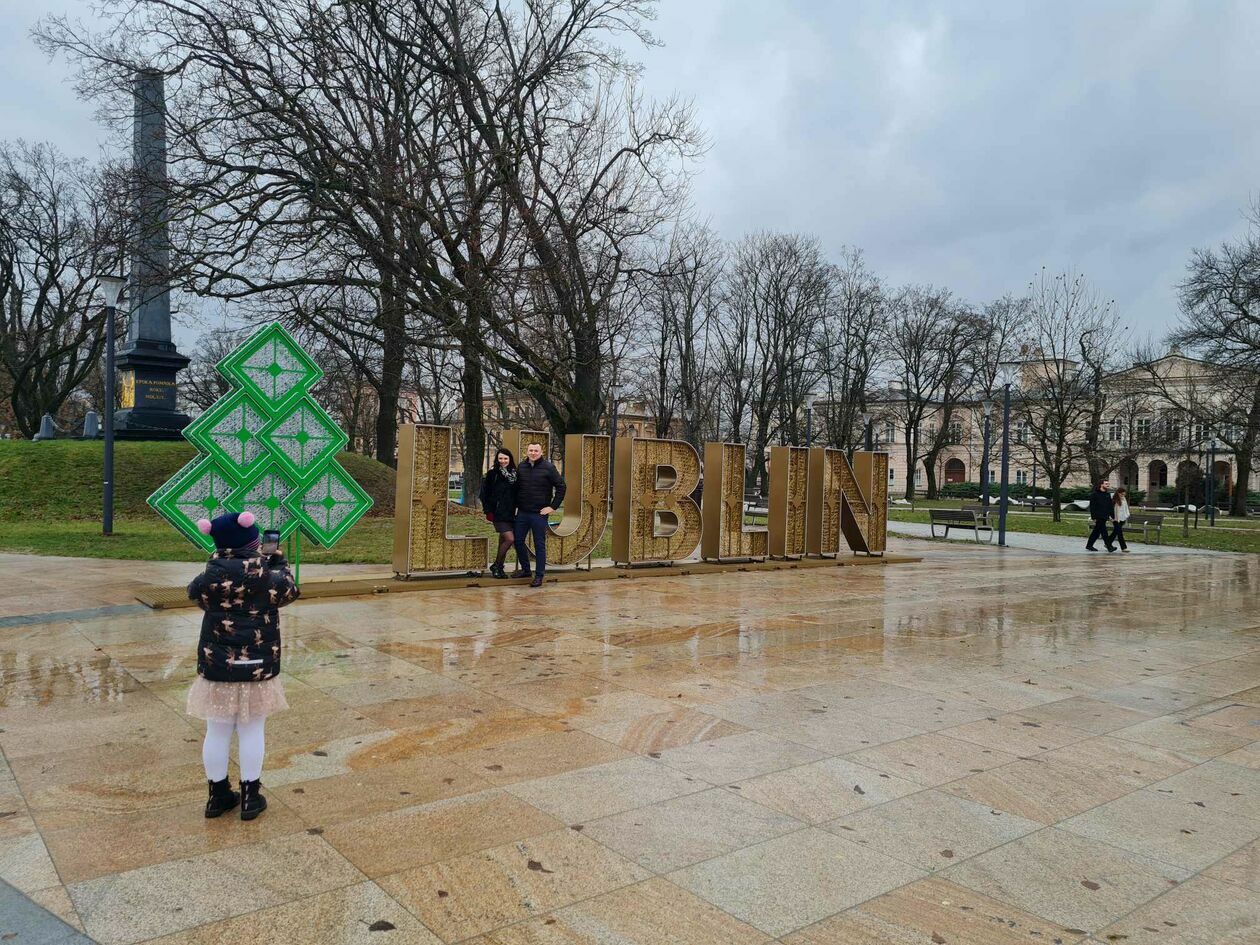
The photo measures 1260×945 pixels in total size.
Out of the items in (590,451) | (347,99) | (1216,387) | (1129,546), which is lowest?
(1129,546)

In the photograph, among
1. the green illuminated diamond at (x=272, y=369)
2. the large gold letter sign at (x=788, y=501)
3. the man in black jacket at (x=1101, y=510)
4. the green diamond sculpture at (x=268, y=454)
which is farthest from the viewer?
the man in black jacket at (x=1101, y=510)

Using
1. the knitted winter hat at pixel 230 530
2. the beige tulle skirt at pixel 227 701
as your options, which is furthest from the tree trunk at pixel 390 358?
the beige tulle skirt at pixel 227 701

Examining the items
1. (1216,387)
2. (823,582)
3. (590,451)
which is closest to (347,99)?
(590,451)

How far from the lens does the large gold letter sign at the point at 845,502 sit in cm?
1723

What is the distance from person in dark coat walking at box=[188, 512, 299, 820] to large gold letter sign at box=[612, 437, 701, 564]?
33.3 feet

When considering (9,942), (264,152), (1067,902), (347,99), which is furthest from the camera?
(347,99)

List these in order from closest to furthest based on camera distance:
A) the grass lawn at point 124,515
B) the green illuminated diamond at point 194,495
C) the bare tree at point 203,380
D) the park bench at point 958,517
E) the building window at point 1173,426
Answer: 1. the green illuminated diamond at point 194,495
2. the grass lawn at point 124,515
3. the park bench at point 958,517
4. the building window at point 1173,426
5. the bare tree at point 203,380

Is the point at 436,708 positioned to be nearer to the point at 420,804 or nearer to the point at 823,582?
the point at 420,804

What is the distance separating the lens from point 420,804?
4.36 m

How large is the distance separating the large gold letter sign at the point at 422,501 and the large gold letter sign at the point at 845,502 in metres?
7.48

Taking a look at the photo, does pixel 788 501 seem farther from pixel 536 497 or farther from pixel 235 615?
pixel 235 615

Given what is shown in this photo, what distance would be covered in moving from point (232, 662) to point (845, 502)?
48.7 ft

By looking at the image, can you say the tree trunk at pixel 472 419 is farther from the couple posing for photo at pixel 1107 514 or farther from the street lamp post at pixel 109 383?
the couple posing for photo at pixel 1107 514

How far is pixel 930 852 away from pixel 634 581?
387 inches
